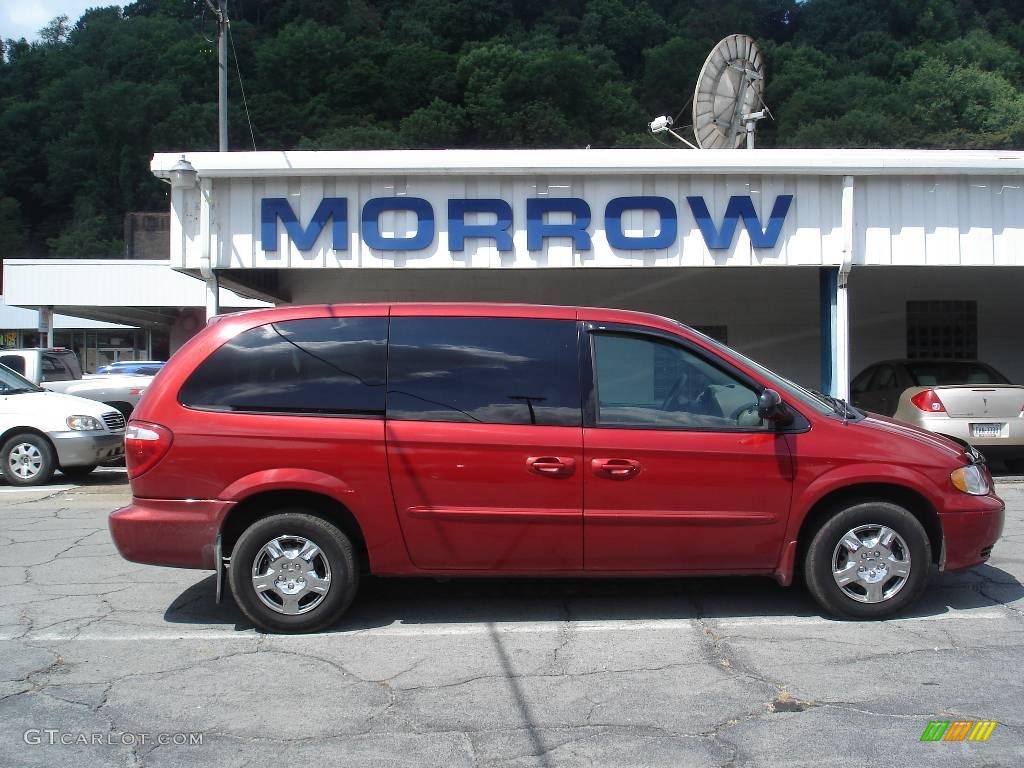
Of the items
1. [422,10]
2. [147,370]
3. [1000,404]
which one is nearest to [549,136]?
[422,10]

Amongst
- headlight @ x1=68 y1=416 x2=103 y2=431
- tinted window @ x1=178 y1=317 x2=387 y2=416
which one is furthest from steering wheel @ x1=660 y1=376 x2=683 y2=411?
headlight @ x1=68 y1=416 x2=103 y2=431

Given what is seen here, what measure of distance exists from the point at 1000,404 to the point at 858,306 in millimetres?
6100

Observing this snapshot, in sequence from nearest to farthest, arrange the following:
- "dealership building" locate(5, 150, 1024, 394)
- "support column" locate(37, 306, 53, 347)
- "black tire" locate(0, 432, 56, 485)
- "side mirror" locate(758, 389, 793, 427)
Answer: "side mirror" locate(758, 389, 793, 427) → "dealership building" locate(5, 150, 1024, 394) → "black tire" locate(0, 432, 56, 485) → "support column" locate(37, 306, 53, 347)

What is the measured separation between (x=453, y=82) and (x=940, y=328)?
2311 inches

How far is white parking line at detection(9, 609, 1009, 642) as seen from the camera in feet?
18.3

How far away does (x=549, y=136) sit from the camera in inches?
2410

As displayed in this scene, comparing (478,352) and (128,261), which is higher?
(128,261)

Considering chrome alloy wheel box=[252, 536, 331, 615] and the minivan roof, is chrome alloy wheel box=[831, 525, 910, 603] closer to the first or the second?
the minivan roof

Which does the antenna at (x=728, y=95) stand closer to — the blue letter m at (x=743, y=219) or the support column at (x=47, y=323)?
the blue letter m at (x=743, y=219)

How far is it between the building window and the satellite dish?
4.47 metres

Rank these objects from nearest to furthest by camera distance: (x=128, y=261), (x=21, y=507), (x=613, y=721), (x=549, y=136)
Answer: (x=613, y=721) → (x=21, y=507) → (x=128, y=261) → (x=549, y=136)

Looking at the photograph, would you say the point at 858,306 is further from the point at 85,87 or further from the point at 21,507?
the point at 85,87

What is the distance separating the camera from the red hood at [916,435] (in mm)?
5707

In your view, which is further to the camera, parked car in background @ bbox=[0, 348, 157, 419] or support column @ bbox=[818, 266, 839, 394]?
parked car in background @ bbox=[0, 348, 157, 419]
